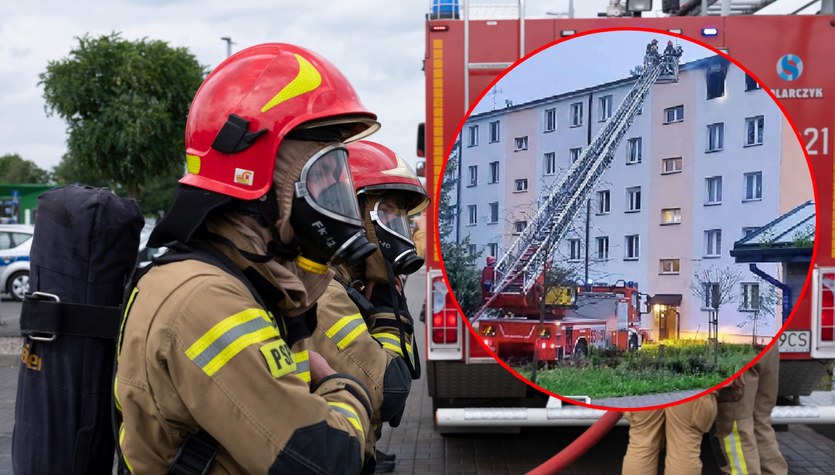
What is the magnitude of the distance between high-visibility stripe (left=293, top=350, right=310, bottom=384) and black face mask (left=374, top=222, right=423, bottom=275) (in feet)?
3.56

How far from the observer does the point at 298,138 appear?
2119 mm

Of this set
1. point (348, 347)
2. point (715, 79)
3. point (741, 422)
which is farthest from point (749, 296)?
point (741, 422)

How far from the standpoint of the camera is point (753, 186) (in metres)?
2.90

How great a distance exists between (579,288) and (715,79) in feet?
2.67

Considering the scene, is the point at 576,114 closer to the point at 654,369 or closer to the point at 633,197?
the point at 633,197

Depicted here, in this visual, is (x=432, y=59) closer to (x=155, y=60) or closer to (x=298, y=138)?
(x=298, y=138)

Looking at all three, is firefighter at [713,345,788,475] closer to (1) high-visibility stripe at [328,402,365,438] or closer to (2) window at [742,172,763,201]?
(2) window at [742,172,763,201]

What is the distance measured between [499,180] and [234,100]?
127 centimetres

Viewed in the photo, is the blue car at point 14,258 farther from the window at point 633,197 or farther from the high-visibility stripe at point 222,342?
the high-visibility stripe at point 222,342

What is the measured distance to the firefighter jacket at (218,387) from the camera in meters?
1.78

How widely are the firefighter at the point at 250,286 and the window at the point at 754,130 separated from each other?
1333mm

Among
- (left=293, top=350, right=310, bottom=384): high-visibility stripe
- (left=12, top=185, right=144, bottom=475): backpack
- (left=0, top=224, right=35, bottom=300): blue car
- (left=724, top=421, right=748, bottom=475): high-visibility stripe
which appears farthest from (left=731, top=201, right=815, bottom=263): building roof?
(left=0, top=224, right=35, bottom=300): blue car

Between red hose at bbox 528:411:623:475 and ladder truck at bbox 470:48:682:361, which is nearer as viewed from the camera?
ladder truck at bbox 470:48:682:361

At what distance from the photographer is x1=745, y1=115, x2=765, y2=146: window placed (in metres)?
2.90
